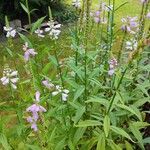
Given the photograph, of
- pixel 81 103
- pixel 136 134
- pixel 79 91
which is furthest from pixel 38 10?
pixel 136 134

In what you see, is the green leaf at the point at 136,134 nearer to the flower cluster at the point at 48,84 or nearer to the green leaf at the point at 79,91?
the green leaf at the point at 79,91

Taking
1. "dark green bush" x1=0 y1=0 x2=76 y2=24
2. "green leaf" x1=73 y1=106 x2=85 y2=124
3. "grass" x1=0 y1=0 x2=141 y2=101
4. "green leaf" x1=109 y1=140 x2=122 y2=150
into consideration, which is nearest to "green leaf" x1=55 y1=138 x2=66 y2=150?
"green leaf" x1=73 y1=106 x2=85 y2=124

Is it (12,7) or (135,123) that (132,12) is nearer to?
(12,7)

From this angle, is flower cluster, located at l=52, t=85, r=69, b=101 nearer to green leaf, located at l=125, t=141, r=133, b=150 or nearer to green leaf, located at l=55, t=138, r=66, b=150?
green leaf, located at l=55, t=138, r=66, b=150

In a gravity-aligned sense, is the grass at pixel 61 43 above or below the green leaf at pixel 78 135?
below

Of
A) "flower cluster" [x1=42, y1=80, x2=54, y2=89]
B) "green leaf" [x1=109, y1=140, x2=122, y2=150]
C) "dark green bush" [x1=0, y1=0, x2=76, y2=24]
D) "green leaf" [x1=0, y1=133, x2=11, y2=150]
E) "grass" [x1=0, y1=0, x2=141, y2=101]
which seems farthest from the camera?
"dark green bush" [x1=0, y1=0, x2=76, y2=24]

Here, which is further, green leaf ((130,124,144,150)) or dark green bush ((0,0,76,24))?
dark green bush ((0,0,76,24))

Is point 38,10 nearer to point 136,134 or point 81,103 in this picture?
point 81,103

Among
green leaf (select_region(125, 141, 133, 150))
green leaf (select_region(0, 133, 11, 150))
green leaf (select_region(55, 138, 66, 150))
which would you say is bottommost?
green leaf (select_region(125, 141, 133, 150))

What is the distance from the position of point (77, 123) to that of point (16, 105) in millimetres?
562

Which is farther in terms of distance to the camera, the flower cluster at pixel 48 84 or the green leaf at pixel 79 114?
the flower cluster at pixel 48 84

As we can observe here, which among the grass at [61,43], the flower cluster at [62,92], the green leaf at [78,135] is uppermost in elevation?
the flower cluster at [62,92]

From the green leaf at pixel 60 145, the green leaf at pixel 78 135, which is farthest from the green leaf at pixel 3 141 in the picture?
the green leaf at pixel 78 135

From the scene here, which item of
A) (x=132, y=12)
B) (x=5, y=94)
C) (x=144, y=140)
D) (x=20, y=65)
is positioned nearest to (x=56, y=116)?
(x=144, y=140)
